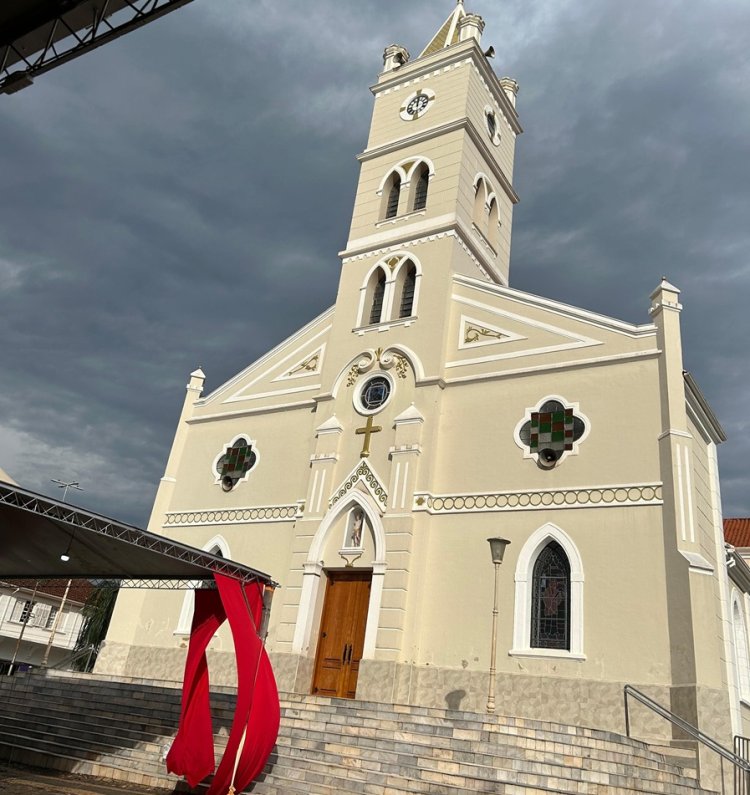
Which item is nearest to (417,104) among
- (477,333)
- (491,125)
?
(491,125)

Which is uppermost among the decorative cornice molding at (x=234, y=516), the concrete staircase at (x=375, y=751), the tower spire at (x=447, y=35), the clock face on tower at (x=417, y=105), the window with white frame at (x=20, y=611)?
the tower spire at (x=447, y=35)

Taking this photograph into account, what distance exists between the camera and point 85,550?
14641mm

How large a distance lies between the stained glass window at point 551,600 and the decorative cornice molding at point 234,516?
655cm

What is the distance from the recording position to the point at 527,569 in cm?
1516

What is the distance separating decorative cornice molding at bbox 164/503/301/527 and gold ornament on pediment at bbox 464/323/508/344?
6194mm

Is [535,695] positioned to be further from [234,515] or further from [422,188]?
[422,188]

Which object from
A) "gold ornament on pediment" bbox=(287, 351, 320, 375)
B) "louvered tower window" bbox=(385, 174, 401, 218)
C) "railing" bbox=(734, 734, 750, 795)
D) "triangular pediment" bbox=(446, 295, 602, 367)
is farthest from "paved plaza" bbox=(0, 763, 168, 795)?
"louvered tower window" bbox=(385, 174, 401, 218)

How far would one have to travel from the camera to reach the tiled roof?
31750 millimetres

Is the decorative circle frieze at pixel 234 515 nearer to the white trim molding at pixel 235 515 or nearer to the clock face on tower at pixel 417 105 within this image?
the white trim molding at pixel 235 515

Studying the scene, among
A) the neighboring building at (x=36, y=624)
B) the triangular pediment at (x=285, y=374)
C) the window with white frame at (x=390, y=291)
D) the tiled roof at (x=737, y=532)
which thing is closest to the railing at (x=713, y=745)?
the window with white frame at (x=390, y=291)

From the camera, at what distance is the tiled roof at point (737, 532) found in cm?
3175

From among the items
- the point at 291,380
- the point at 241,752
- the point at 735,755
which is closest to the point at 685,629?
the point at 735,755

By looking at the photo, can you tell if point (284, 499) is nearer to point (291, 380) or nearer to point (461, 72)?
point (291, 380)

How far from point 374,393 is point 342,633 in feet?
19.9
